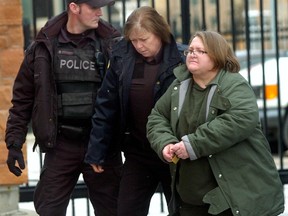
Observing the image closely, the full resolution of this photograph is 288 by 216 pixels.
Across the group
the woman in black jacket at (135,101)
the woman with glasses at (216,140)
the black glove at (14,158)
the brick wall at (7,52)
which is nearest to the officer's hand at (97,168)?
the woman in black jacket at (135,101)

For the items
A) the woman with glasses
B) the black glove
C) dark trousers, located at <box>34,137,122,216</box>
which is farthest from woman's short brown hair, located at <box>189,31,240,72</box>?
the black glove

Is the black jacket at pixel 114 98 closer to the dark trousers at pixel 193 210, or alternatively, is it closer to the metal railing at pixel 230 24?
the dark trousers at pixel 193 210

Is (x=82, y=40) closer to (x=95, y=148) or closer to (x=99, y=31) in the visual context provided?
(x=99, y=31)

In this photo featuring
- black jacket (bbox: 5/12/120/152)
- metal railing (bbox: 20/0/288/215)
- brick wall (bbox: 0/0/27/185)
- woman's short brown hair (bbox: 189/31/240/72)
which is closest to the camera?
woman's short brown hair (bbox: 189/31/240/72)

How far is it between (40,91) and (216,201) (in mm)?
1316

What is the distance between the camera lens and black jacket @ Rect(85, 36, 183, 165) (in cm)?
484

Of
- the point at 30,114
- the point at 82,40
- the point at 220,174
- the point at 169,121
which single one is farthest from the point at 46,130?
the point at 220,174

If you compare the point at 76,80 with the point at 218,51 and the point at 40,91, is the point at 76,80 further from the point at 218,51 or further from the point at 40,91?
the point at 218,51

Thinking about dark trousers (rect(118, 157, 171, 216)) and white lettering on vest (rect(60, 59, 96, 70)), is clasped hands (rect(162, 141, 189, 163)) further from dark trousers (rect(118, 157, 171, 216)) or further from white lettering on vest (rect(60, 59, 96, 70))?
white lettering on vest (rect(60, 59, 96, 70))

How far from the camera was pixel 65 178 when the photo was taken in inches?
207

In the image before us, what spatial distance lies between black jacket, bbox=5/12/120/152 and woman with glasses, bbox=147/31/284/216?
0.84 m

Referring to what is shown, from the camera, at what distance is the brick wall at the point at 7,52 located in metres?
5.84

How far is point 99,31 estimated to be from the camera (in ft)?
17.2

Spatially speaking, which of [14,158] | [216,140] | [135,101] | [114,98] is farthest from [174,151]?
[14,158]
